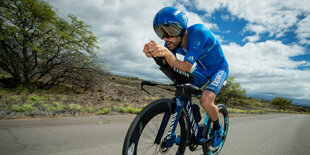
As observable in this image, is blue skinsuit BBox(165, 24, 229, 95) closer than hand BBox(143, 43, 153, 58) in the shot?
No

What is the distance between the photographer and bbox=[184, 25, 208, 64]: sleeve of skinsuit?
1.52m

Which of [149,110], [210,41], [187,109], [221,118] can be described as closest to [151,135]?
[149,110]

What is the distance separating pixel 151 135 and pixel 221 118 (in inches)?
71.9

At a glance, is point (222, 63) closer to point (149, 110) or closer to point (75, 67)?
point (149, 110)

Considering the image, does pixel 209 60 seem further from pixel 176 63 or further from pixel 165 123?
pixel 165 123

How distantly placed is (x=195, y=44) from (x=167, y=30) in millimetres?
384

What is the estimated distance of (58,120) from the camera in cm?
315

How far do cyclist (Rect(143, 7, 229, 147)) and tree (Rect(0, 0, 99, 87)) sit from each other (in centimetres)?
901

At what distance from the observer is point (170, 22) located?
5.48 ft

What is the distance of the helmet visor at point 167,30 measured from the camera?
5.59 ft

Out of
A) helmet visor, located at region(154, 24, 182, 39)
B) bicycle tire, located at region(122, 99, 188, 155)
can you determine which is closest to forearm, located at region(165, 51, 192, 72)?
bicycle tire, located at region(122, 99, 188, 155)

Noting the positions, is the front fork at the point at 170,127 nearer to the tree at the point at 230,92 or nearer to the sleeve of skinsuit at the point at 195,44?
the sleeve of skinsuit at the point at 195,44

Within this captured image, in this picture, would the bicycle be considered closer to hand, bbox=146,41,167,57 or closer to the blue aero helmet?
hand, bbox=146,41,167,57

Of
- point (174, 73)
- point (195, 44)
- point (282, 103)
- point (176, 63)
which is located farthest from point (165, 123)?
point (282, 103)
